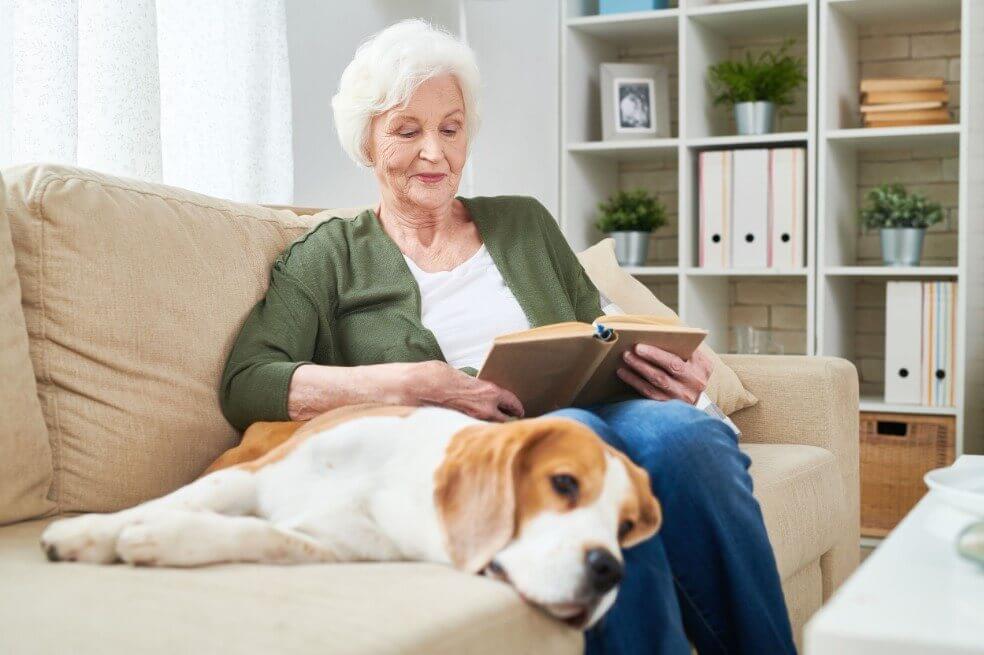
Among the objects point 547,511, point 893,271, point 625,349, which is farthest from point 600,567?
point 893,271

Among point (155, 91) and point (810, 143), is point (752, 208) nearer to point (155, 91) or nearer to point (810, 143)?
point (810, 143)

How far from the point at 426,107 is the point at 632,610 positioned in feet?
3.03

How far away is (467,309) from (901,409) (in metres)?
1.78

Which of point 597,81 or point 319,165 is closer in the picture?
point 319,165

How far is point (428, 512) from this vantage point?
117 centimetres

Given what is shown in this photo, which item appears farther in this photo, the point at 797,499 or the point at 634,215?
the point at 634,215

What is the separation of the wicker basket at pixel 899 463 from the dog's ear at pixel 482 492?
2118mm

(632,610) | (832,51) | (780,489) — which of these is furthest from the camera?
(832,51)

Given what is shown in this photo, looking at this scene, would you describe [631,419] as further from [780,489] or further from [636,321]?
[780,489]

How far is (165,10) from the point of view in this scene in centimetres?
220

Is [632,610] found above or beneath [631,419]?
beneath

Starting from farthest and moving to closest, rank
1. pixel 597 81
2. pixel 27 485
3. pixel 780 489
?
pixel 597 81 → pixel 780 489 → pixel 27 485

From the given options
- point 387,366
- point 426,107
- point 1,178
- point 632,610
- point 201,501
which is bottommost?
point 632,610

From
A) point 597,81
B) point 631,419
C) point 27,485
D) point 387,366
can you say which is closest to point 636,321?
point 631,419
